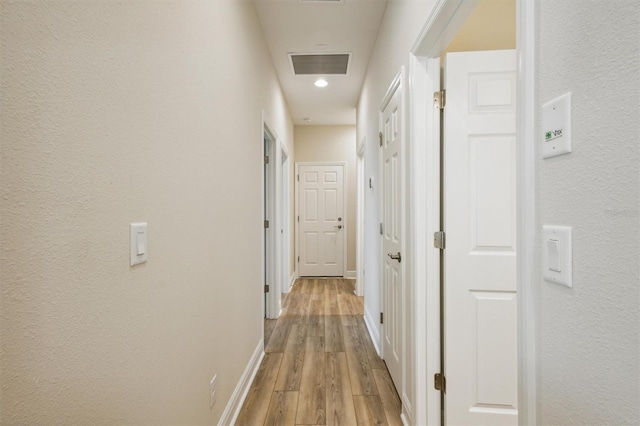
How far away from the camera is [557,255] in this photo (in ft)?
2.19

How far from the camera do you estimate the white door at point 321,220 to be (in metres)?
5.53

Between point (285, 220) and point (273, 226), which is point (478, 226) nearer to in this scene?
point (273, 226)

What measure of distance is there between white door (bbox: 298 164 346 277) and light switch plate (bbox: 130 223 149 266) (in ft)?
15.1

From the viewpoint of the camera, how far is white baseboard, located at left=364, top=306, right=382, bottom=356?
2709mm

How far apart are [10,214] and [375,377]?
226 cm

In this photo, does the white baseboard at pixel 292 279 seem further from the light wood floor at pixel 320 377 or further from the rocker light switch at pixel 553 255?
the rocker light switch at pixel 553 255

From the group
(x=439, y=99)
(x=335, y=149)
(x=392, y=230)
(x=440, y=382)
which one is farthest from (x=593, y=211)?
(x=335, y=149)

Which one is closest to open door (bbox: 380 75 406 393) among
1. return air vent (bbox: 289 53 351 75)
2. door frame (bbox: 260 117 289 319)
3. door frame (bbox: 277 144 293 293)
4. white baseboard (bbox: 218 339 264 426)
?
white baseboard (bbox: 218 339 264 426)

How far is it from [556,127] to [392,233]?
152 cm

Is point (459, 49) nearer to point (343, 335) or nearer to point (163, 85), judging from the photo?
point (163, 85)

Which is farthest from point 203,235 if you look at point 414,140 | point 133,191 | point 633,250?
point 633,250

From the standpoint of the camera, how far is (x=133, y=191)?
88cm

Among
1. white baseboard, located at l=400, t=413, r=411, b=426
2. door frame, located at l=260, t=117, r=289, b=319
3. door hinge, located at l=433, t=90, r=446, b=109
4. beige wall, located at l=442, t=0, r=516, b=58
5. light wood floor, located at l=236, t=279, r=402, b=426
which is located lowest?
light wood floor, located at l=236, t=279, r=402, b=426

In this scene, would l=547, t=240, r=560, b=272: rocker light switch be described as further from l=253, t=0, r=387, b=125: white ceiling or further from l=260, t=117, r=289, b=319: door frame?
l=260, t=117, r=289, b=319: door frame
